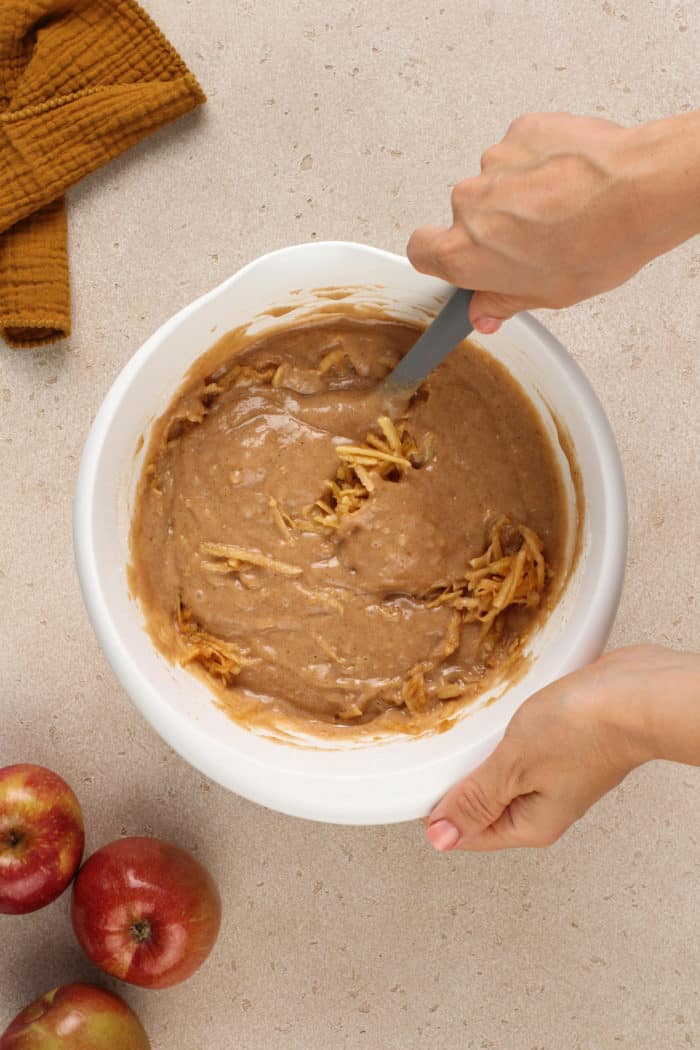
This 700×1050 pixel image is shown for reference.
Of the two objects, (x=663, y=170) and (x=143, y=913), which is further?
(x=143, y=913)

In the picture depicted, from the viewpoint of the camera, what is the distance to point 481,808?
1104 mm

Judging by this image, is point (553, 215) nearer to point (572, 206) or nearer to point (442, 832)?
point (572, 206)

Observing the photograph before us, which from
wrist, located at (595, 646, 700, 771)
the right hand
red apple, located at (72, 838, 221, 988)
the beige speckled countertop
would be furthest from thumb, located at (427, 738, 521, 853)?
the right hand

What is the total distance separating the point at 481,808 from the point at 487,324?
1.76ft

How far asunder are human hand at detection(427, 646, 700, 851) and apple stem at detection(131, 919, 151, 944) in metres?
0.44

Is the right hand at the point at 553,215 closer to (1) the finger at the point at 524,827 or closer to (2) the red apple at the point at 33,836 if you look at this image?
(1) the finger at the point at 524,827

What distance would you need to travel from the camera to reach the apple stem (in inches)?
51.3

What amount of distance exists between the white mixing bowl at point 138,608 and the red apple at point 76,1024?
1.51 ft

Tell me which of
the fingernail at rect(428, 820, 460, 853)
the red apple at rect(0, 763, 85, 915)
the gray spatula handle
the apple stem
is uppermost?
the gray spatula handle

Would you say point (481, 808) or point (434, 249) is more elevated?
point (434, 249)

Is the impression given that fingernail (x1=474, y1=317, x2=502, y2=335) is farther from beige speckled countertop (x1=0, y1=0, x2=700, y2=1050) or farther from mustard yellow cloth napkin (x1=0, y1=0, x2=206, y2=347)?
mustard yellow cloth napkin (x1=0, y1=0, x2=206, y2=347)

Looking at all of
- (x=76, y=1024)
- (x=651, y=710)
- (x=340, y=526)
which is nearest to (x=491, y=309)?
(x=340, y=526)

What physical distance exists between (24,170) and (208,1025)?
4.02ft

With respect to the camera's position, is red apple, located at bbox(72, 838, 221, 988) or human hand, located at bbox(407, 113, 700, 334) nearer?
human hand, located at bbox(407, 113, 700, 334)
